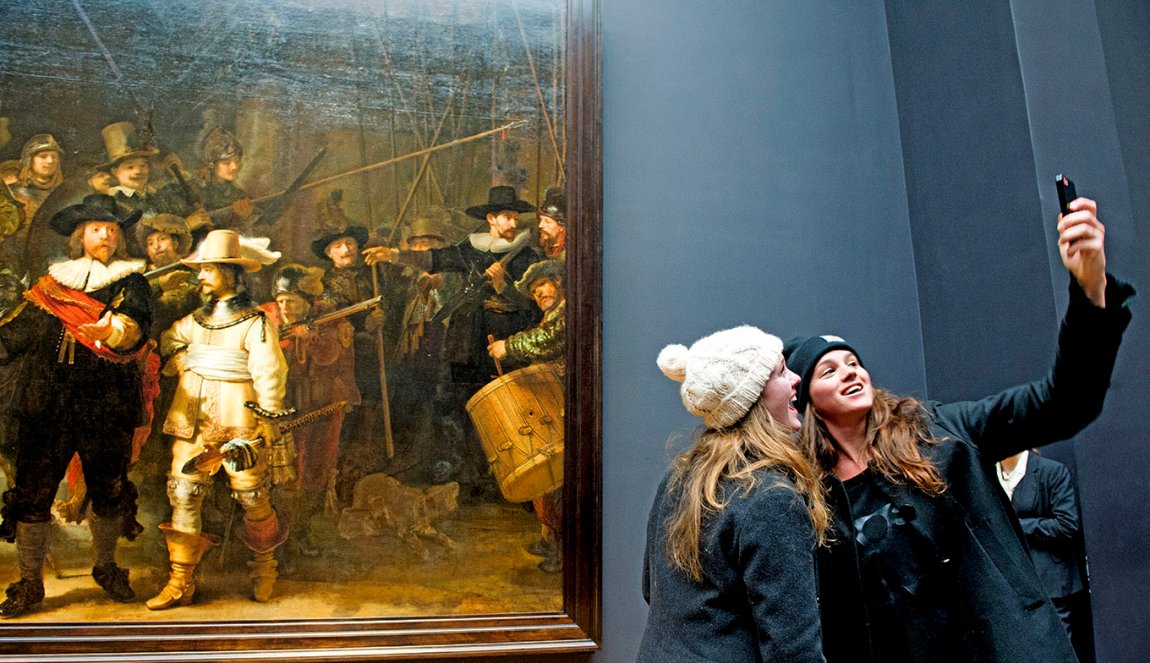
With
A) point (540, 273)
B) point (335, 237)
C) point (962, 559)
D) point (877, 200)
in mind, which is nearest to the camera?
point (962, 559)

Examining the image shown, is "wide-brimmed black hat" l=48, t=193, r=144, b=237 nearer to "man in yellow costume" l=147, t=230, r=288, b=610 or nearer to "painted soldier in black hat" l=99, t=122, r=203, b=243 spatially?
"painted soldier in black hat" l=99, t=122, r=203, b=243

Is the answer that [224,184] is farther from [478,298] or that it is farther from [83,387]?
[478,298]

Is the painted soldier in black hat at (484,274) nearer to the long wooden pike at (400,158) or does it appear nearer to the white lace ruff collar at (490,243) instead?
the white lace ruff collar at (490,243)

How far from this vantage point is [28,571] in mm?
3248

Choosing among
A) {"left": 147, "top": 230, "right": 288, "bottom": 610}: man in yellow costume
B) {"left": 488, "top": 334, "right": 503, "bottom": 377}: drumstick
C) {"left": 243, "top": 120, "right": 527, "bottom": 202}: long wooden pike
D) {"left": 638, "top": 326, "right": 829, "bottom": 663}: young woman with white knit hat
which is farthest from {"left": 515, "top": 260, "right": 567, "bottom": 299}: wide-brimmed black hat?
{"left": 638, "top": 326, "right": 829, "bottom": 663}: young woman with white knit hat

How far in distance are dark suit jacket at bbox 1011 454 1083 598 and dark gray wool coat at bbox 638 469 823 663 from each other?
1829 millimetres

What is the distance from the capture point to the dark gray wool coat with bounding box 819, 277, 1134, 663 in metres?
2.23

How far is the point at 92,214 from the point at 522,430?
2064 mm

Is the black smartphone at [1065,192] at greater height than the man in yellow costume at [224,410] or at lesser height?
greater

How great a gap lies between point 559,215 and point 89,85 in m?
2.15

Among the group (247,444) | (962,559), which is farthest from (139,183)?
(962,559)

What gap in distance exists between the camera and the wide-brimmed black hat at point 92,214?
3498 mm

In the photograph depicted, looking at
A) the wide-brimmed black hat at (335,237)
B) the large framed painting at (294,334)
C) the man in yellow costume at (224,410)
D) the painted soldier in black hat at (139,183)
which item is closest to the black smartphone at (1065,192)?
the large framed painting at (294,334)

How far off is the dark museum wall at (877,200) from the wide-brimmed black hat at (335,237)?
1.16 m
